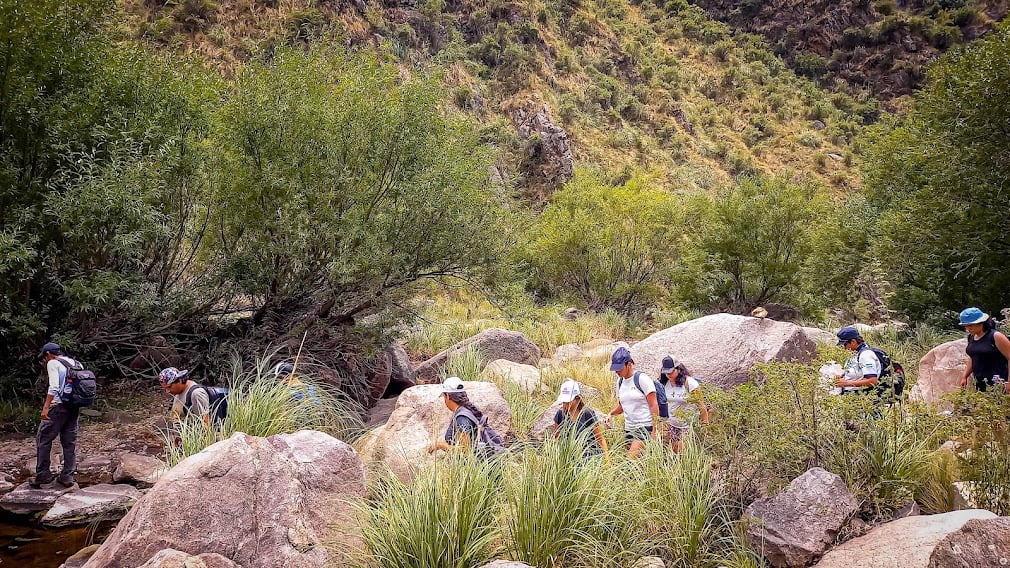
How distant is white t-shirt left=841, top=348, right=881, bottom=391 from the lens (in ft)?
21.7

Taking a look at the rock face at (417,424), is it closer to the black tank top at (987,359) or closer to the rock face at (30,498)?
the rock face at (30,498)

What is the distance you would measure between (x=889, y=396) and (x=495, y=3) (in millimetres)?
52358

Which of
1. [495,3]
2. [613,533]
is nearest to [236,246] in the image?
[613,533]

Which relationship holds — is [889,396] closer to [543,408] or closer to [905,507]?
[905,507]

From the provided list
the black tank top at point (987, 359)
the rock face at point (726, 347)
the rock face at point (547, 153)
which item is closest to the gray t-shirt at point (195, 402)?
the rock face at point (726, 347)

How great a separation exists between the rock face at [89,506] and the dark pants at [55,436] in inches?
23.5

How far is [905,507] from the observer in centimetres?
459

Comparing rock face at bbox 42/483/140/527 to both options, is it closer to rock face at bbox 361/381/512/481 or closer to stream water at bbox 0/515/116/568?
stream water at bbox 0/515/116/568

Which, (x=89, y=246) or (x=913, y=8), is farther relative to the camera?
(x=913, y=8)

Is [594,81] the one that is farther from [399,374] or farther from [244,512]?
[244,512]

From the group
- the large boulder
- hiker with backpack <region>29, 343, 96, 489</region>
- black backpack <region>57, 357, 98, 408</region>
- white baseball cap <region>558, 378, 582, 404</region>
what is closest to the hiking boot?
hiker with backpack <region>29, 343, 96, 489</region>

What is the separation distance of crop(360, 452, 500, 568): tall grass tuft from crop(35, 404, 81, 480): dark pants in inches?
214

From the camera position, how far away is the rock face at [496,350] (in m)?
13.6

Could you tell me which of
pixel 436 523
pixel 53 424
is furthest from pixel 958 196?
pixel 53 424
